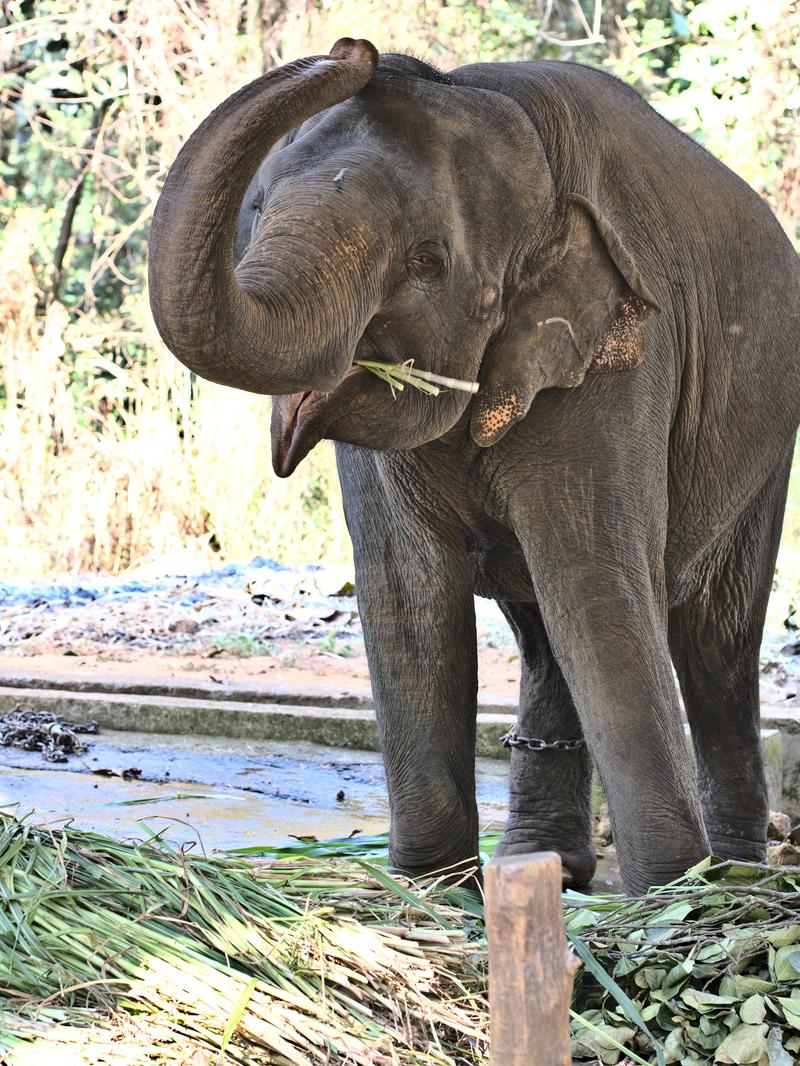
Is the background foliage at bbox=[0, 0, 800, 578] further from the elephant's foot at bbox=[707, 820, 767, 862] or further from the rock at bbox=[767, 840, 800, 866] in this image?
the elephant's foot at bbox=[707, 820, 767, 862]

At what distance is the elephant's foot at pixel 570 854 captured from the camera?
14.2 feet

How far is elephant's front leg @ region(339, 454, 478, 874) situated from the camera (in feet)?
12.0

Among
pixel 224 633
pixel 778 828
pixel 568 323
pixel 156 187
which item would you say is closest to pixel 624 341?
pixel 568 323

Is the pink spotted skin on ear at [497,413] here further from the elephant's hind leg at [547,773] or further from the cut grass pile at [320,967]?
the elephant's hind leg at [547,773]

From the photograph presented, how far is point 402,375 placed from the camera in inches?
122

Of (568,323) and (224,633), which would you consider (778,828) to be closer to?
(568,323)

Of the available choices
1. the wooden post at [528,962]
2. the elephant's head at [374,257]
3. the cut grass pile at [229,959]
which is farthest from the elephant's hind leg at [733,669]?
the wooden post at [528,962]

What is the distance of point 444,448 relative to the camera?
11.5ft

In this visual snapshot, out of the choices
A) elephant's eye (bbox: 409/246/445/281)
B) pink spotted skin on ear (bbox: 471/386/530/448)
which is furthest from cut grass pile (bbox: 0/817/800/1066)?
elephant's eye (bbox: 409/246/445/281)

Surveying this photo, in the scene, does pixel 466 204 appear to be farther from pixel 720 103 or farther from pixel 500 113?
pixel 720 103

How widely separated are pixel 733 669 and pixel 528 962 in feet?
8.89

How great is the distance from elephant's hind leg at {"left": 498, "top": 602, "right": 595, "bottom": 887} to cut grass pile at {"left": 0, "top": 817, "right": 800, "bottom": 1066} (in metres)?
1.09

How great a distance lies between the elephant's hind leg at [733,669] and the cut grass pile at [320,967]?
44.2 inches

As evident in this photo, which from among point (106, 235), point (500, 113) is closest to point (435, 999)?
point (500, 113)
